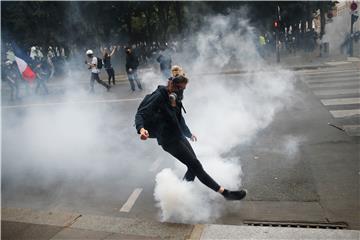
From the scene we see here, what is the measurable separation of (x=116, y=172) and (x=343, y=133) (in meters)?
3.80

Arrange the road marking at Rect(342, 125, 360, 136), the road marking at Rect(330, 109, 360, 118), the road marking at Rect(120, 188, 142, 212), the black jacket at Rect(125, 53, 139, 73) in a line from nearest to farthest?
the road marking at Rect(120, 188, 142, 212) < the road marking at Rect(342, 125, 360, 136) < the road marking at Rect(330, 109, 360, 118) < the black jacket at Rect(125, 53, 139, 73)

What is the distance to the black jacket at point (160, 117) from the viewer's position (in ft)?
13.3

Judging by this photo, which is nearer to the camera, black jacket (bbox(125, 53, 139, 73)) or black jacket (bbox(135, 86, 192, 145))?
black jacket (bbox(135, 86, 192, 145))

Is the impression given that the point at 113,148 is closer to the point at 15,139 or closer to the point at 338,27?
the point at 15,139

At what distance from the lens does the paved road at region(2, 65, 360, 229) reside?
4.38 m

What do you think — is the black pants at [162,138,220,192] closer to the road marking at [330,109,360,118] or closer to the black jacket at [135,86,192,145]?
the black jacket at [135,86,192,145]

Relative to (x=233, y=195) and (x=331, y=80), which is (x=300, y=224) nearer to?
(x=233, y=195)

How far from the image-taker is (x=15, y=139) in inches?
323

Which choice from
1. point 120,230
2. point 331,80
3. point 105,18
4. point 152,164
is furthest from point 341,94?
point 105,18

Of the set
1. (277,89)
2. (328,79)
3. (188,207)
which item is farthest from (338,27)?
(188,207)

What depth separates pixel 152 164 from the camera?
19.7 ft

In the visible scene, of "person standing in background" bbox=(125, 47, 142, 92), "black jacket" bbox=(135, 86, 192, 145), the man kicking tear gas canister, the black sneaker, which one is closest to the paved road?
the black sneaker

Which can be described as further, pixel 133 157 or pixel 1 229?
pixel 133 157

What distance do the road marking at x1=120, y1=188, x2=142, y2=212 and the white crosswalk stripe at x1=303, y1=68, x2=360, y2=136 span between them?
375cm
